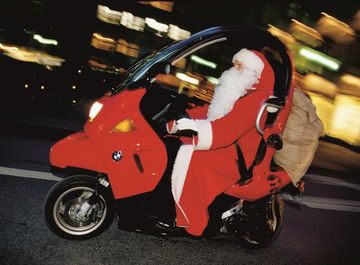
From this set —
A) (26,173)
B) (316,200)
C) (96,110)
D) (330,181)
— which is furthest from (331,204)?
(26,173)

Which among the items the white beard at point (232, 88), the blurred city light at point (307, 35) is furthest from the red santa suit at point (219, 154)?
the blurred city light at point (307, 35)

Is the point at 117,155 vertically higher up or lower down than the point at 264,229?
higher up

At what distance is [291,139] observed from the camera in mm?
2889

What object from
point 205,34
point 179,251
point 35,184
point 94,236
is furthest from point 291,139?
point 35,184

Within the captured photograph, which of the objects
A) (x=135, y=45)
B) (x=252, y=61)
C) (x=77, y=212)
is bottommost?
(x=135, y=45)

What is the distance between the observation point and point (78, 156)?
2637mm

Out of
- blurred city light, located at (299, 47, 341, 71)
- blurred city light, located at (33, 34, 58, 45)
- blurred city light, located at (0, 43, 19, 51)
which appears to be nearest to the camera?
blurred city light, located at (0, 43, 19, 51)

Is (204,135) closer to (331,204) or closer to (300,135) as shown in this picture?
(300,135)

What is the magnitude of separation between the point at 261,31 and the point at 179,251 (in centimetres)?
220

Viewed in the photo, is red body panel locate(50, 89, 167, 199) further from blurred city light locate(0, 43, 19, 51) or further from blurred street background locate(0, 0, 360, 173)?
blurred city light locate(0, 43, 19, 51)

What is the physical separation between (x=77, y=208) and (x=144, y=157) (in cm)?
80

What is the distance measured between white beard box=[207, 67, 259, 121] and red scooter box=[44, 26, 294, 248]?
25 centimetres

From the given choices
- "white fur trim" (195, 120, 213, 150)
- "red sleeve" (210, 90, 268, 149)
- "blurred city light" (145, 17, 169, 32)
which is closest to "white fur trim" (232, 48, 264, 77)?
"red sleeve" (210, 90, 268, 149)

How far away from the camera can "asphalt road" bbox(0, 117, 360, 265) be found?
2.76 m
